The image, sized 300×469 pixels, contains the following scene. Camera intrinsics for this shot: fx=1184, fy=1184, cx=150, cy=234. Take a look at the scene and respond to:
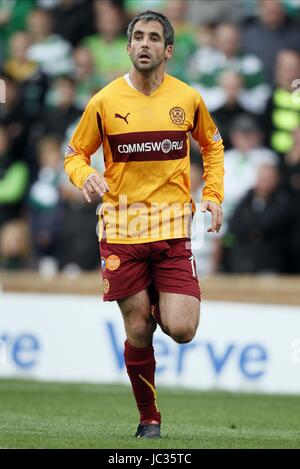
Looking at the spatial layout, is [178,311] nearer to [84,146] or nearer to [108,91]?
[84,146]

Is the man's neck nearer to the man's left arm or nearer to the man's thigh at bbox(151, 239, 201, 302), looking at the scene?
the man's left arm

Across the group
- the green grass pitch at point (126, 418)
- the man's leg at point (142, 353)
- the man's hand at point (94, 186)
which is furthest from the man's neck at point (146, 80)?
the green grass pitch at point (126, 418)

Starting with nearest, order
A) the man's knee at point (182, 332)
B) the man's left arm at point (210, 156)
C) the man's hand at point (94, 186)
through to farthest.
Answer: the man's hand at point (94, 186), the man's knee at point (182, 332), the man's left arm at point (210, 156)

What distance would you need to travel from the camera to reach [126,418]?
9492mm

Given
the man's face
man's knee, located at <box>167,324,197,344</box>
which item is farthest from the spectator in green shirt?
man's knee, located at <box>167,324,197,344</box>

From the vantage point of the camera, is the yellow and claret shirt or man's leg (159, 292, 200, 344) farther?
the yellow and claret shirt

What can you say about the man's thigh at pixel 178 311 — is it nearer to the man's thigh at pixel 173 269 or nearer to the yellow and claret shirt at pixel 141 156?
the man's thigh at pixel 173 269

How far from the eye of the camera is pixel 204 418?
379 inches

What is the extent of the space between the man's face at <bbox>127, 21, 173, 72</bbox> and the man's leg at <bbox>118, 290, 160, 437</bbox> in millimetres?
1493

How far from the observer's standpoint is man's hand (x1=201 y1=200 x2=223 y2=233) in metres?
7.72

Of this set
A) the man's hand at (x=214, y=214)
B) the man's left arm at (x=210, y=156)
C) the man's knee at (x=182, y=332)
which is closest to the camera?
the man's knee at (x=182, y=332)

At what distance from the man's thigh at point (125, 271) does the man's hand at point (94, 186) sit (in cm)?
49

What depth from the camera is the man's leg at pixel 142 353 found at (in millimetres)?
7797

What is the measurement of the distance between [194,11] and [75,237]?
377 cm
